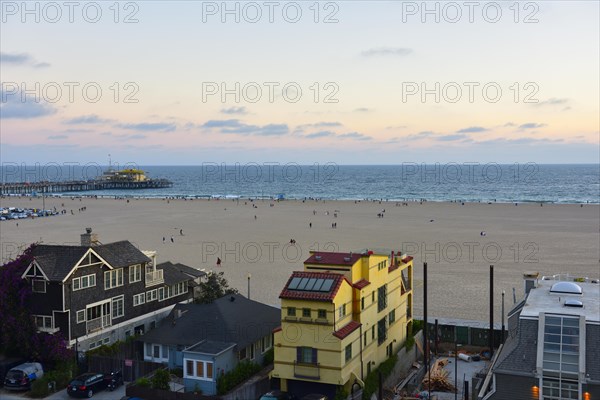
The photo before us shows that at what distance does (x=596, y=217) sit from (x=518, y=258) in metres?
47.8

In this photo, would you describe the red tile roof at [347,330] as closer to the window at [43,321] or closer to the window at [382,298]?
the window at [382,298]

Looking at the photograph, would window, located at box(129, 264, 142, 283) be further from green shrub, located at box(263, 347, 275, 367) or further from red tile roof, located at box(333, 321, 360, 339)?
red tile roof, located at box(333, 321, 360, 339)

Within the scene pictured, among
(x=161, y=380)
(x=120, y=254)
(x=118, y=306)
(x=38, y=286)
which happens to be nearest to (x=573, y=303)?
(x=161, y=380)

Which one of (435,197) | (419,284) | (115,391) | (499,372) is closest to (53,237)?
(419,284)

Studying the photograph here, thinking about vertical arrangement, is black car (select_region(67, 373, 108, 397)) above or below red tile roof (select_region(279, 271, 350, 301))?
below

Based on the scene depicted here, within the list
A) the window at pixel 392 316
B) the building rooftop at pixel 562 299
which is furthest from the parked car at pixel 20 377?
the building rooftop at pixel 562 299

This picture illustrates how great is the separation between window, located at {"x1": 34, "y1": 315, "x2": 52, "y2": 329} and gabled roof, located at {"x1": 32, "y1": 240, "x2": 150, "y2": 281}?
1.87 meters

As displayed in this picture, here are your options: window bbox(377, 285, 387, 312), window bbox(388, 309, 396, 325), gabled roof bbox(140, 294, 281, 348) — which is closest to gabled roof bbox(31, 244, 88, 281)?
gabled roof bbox(140, 294, 281, 348)

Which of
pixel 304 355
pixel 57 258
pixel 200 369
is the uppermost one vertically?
pixel 57 258

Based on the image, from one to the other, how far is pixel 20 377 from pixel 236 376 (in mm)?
8829

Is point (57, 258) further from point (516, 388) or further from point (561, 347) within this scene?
point (561, 347)

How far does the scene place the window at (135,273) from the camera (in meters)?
32.0

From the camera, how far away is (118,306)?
3106 centimetres

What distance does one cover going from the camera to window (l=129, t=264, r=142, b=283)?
32.0 metres
